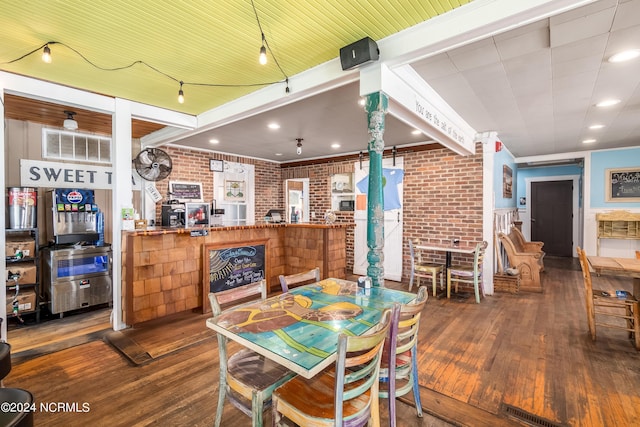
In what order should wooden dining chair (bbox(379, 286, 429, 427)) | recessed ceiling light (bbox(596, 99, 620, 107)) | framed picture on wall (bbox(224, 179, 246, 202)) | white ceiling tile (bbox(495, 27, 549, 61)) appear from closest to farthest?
wooden dining chair (bbox(379, 286, 429, 427)), white ceiling tile (bbox(495, 27, 549, 61)), recessed ceiling light (bbox(596, 99, 620, 107)), framed picture on wall (bbox(224, 179, 246, 202))

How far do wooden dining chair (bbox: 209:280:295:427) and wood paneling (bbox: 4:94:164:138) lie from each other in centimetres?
353

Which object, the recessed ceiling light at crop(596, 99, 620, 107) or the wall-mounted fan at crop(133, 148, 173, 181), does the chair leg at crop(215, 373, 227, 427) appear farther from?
the recessed ceiling light at crop(596, 99, 620, 107)

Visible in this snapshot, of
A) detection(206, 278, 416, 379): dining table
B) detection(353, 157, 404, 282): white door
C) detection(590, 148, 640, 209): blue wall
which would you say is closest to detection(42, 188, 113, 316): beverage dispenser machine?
detection(206, 278, 416, 379): dining table

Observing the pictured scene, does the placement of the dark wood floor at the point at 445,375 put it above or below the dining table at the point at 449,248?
below

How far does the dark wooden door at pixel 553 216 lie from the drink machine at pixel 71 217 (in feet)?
32.8

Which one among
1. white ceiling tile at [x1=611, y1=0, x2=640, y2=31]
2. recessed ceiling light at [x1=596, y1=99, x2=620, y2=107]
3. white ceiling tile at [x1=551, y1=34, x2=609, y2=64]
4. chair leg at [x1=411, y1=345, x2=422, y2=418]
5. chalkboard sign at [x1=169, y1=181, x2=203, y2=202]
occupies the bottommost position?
chair leg at [x1=411, y1=345, x2=422, y2=418]

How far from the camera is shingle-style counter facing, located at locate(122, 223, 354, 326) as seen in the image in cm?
316

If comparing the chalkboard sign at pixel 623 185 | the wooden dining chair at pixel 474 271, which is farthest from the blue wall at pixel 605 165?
the wooden dining chair at pixel 474 271

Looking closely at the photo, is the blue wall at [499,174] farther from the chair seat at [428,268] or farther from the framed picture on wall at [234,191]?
the framed picture on wall at [234,191]

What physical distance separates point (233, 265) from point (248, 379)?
2.51 meters

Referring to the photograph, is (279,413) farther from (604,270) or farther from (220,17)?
(604,270)

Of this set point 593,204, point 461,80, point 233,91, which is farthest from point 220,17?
point 593,204

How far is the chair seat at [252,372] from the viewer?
1.48m

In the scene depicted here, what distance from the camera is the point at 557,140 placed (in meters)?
5.25
